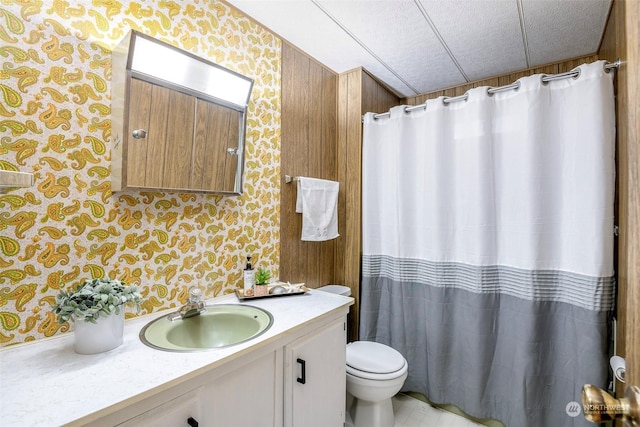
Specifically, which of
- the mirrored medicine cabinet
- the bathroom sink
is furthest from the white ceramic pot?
the mirrored medicine cabinet

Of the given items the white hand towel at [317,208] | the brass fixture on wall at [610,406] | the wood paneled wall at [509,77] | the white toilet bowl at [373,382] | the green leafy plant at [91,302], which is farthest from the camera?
the wood paneled wall at [509,77]

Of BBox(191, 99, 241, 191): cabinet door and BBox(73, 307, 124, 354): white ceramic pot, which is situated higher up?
BBox(191, 99, 241, 191): cabinet door

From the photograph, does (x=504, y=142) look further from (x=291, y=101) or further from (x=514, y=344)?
(x=291, y=101)

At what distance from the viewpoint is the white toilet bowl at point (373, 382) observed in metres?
1.62

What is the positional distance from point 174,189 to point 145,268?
0.36m

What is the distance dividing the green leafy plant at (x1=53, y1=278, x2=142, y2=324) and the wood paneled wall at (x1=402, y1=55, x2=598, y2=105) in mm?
2667

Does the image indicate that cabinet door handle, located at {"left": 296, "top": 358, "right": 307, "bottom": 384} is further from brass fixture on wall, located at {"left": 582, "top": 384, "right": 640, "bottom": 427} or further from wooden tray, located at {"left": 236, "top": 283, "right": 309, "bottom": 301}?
brass fixture on wall, located at {"left": 582, "top": 384, "right": 640, "bottom": 427}

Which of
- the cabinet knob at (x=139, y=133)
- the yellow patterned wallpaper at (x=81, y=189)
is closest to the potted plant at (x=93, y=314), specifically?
the yellow patterned wallpaper at (x=81, y=189)

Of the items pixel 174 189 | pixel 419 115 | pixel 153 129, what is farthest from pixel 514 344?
pixel 153 129

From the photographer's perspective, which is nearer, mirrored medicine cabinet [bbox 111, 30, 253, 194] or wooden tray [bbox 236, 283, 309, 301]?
mirrored medicine cabinet [bbox 111, 30, 253, 194]

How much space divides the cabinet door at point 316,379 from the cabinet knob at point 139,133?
1029mm

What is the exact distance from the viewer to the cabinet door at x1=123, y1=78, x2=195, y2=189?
115 cm

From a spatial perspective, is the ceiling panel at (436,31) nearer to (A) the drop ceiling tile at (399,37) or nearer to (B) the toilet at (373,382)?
(A) the drop ceiling tile at (399,37)

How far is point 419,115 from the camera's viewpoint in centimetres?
203
